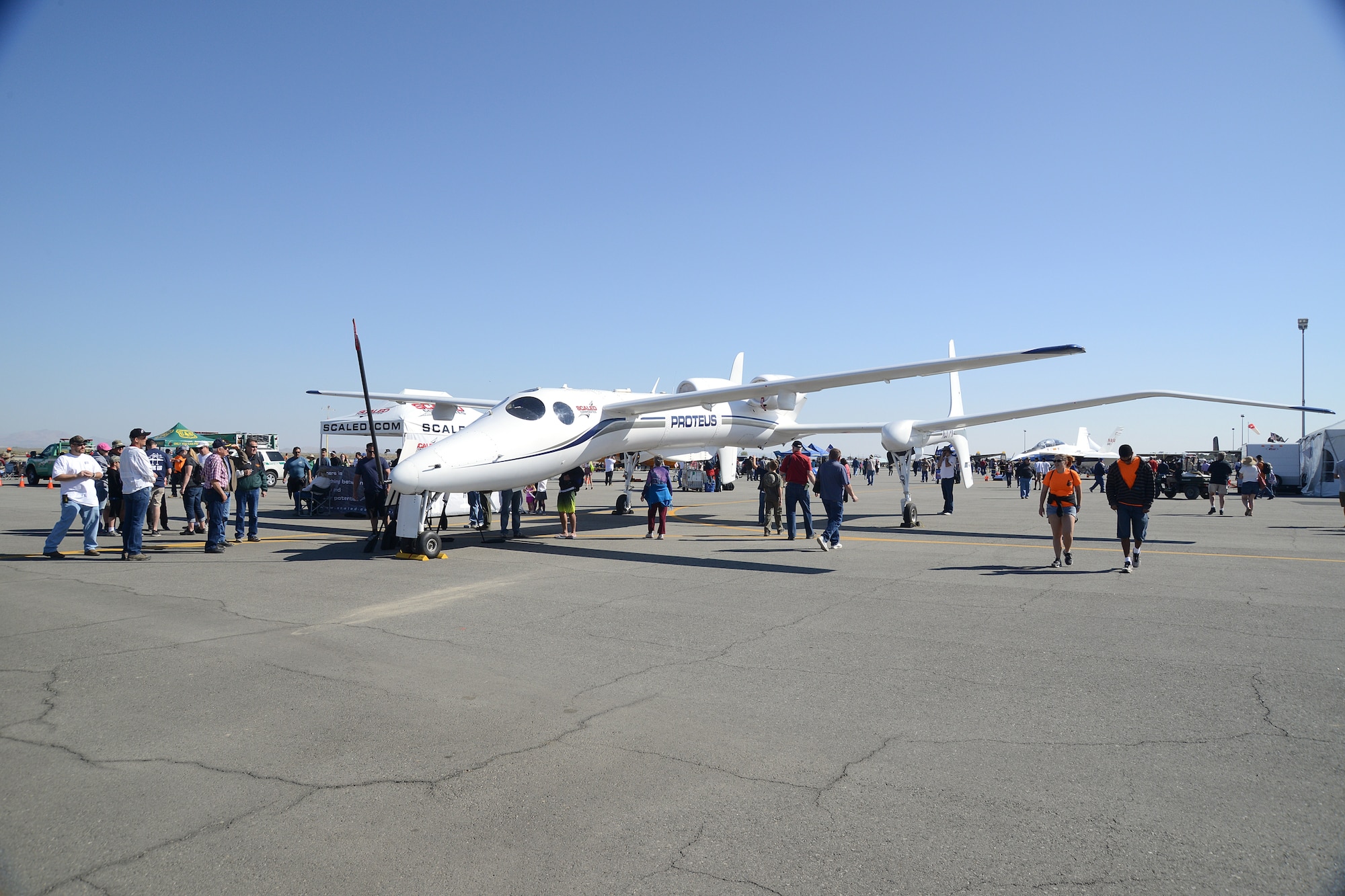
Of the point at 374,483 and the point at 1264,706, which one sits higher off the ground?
the point at 374,483

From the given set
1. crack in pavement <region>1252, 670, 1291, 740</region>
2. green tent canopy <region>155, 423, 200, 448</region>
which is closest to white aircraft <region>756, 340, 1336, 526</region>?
crack in pavement <region>1252, 670, 1291, 740</region>

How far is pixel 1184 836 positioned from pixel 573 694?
348 cm

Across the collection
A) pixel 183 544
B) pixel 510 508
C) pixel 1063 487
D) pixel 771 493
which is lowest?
pixel 183 544

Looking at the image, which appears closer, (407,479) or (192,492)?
(407,479)

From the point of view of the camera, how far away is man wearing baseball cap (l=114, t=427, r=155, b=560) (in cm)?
1124

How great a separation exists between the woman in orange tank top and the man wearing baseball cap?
520 inches

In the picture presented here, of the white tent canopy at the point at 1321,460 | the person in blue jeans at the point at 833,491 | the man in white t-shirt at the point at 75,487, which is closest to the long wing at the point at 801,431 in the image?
the person in blue jeans at the point at 833,491

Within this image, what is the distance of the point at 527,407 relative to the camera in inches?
530

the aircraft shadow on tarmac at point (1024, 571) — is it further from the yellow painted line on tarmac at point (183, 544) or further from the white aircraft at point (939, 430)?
the yellow painted line on tarmac at point (183, 544)

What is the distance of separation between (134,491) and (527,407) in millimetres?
6006

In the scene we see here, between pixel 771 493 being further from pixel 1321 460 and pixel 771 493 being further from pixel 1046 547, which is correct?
pixel 1321 460

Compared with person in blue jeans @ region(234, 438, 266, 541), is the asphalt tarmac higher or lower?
lower

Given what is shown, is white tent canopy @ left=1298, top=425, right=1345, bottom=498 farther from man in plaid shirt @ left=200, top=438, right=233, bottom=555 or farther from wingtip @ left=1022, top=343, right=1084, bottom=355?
man in plaid shirt @ left=200, top=438, right=233, bottom=555

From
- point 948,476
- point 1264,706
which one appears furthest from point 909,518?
point 1264,706
